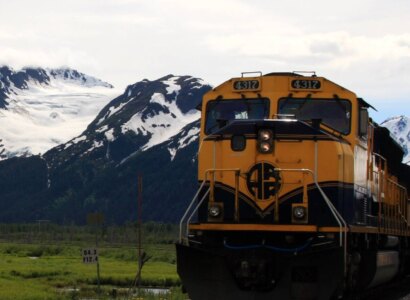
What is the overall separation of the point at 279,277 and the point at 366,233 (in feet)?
15.3

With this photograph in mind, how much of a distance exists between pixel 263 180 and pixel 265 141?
0.89 meters

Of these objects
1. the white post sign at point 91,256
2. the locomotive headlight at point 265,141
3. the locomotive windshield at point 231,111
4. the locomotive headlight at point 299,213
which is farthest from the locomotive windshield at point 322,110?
the white post sign at point 91,256

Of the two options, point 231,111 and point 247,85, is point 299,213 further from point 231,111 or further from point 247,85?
point 247,85

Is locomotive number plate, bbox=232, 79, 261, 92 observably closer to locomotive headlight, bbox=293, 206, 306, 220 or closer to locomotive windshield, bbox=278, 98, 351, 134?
locomotive windshield, bbox=278, 98, 351, 134

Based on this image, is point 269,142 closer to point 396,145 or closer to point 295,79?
point 295,79

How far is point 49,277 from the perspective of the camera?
62.8 m

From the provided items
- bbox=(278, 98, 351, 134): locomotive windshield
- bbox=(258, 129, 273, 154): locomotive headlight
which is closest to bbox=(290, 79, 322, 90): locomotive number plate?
bbox=(278, 98, 351, 134): locomotive windshield

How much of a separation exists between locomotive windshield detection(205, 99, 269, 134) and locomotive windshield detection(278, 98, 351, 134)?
46 centimetres

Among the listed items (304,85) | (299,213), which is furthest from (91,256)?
(299,213)

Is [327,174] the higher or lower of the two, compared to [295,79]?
lower

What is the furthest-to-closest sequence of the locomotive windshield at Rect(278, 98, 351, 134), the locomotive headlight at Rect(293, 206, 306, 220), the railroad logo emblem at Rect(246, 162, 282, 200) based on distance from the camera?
the locomotive windshield at Rect(278, 98, 351, 134) < the railroad logo emblem at Rect(246, 162, 282, 200) < the locomotive headlight at Rect(293, 206, 306, 220)

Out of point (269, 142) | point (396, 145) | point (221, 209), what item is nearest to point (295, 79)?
point (269, 142)

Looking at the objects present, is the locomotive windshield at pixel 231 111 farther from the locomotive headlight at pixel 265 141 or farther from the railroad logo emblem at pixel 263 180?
the railroad logo emblem at pixel 263 180

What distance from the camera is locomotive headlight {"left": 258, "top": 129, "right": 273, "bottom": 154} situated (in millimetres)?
20578
